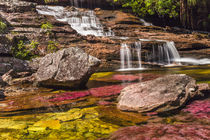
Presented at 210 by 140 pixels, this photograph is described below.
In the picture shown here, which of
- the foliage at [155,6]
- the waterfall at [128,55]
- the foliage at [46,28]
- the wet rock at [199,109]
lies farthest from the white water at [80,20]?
the wet rock at [199,109]

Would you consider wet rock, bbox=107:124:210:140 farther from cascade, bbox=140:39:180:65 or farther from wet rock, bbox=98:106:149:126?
cascade, bbox=140:39:180:65

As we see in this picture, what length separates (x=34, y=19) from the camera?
12602 mm

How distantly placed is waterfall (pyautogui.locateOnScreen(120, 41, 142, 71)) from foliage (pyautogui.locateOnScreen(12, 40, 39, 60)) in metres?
5.39

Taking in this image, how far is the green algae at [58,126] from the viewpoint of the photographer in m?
2.29

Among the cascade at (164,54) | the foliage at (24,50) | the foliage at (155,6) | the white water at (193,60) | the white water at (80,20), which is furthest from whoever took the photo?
the foliage at (155,6)

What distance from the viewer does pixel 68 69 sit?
18.1ft

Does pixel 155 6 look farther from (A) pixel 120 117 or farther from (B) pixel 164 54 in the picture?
(A) pixel 120 117

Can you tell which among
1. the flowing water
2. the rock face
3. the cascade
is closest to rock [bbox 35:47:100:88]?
the flowing water

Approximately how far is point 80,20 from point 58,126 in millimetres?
14562

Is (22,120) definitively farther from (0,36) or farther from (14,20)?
(14,20)

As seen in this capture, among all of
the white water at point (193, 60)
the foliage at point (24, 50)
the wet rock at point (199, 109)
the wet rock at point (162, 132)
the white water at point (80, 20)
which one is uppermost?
the white water at point (80, 20)

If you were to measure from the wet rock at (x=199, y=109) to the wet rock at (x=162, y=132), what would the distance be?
0.49 metres

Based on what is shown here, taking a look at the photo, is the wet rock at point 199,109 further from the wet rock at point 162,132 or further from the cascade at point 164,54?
the cascade at point 164,54

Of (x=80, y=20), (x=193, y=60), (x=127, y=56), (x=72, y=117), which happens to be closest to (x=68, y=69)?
Answer: (x=72, y=117)
